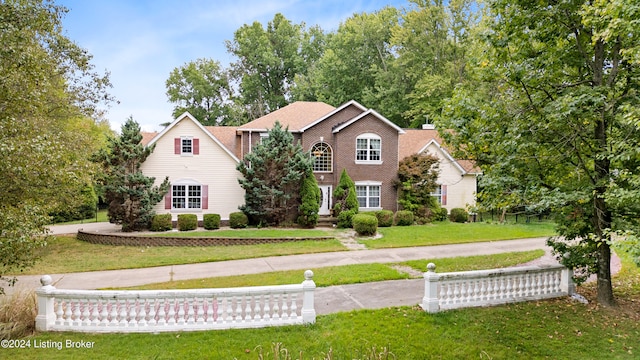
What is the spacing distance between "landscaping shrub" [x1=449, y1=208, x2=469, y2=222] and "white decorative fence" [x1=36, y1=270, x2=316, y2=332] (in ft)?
61.5

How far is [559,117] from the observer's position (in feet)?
23.0

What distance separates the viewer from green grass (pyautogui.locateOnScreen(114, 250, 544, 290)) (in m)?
9.85

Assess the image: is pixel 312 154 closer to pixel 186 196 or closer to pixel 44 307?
pixel 186 196

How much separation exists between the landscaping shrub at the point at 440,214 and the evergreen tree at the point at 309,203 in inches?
307

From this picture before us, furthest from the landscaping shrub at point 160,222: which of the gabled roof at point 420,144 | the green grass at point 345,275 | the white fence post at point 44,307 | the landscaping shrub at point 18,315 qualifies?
the gabled roof at point 420,144

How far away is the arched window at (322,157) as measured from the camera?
2273 centimetres

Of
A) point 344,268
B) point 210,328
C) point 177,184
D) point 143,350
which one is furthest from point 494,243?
point 177,184

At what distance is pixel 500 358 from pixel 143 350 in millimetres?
6267

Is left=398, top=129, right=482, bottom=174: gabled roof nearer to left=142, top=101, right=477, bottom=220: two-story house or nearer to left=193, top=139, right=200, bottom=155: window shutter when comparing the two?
left=142, top=101, right=477, bottom=220: two-story house

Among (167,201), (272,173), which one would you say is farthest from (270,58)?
(167,201)

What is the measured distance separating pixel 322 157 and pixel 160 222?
1000cm

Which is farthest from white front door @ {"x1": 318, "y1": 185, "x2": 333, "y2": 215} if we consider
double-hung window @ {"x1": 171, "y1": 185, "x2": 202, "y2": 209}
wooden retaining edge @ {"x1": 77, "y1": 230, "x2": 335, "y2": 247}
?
double-hung window @ {"x1": 171, "y1": 185, "x2": 202, "y2": 209}

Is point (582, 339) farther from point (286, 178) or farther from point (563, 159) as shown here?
point (286, 178)

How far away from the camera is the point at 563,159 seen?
8148 millimetres
